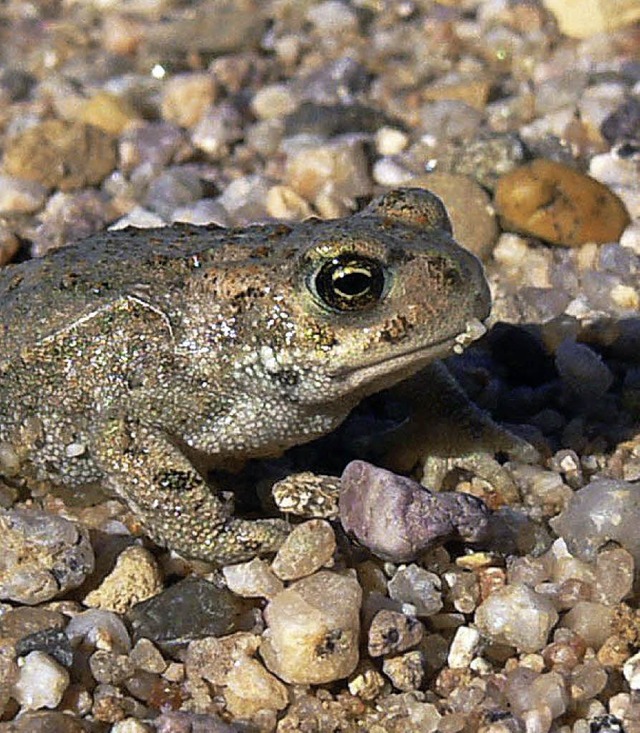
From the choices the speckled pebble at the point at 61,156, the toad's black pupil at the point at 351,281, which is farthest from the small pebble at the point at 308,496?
the speckled pebble at the point at 61,156

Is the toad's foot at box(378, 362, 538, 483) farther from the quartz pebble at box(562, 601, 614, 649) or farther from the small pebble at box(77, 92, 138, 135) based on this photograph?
the small pebble at box(77, 92, 138, 135)

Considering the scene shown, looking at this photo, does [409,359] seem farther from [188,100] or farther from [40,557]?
[188,100]

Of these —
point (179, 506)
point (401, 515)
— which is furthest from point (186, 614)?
point (401, 515)

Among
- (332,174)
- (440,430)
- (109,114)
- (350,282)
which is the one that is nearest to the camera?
(350,282)

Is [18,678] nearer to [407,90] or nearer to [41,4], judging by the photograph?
[407,90]

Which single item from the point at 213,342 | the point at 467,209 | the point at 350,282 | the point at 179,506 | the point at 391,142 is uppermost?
the point at 350,282
